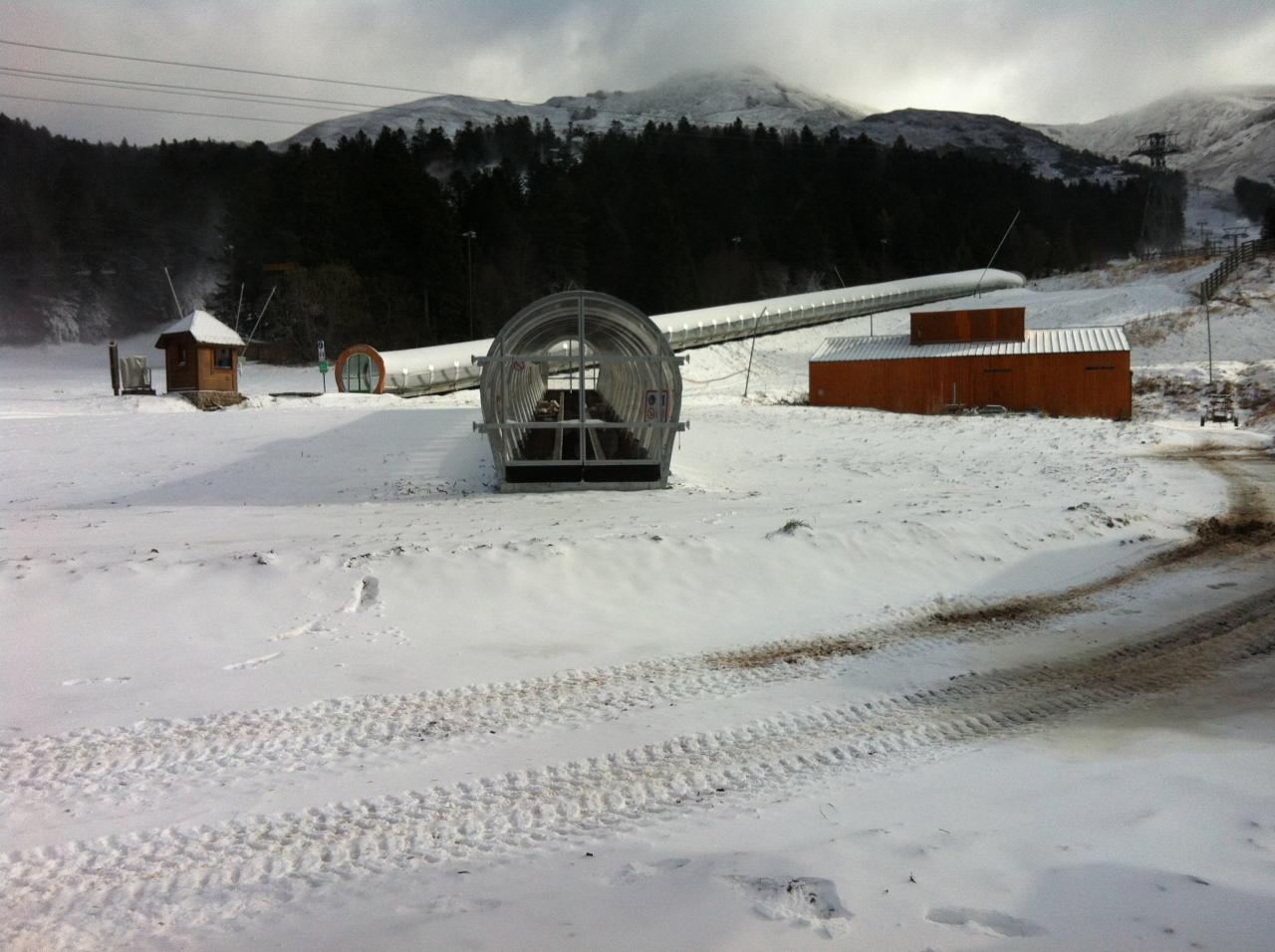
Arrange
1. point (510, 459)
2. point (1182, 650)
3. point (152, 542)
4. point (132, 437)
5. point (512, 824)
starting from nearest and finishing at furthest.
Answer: point (512, 824) → point (1182, 650) → point (152, 542) → point (510, 459) → point (132, 437)

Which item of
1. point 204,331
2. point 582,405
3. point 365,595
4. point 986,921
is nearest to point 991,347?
point 582,405

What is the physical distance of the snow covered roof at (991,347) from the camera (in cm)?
3291

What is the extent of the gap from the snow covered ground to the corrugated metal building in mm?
20391

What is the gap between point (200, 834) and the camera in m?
4.10

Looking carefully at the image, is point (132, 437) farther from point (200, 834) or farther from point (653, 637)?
point (200, 834)

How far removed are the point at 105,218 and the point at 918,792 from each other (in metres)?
89.4

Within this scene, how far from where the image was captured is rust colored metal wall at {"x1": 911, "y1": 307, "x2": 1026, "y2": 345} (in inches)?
1380

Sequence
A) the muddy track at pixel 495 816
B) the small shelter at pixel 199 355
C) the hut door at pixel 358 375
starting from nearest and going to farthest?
the muddy track at pixel 495 816, the small shelter at pixel 199 355, the hut door at pixel 358 375

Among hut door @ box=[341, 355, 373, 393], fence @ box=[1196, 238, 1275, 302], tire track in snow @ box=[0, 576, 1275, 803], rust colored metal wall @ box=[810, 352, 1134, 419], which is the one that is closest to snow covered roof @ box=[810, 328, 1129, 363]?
rust colored metal wall @ box=[810, 352, 1134, 419]

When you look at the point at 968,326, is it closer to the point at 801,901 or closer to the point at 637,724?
the point at 637,724

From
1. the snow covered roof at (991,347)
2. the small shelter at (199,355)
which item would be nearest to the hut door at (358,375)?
the small shelter at (199,355)

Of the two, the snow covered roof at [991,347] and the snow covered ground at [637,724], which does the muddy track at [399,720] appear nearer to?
the snow covered ground at [637,724]

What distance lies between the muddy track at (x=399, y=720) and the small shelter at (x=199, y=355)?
80.8 feet

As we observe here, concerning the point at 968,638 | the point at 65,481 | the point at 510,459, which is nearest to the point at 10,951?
the point at 968,638
